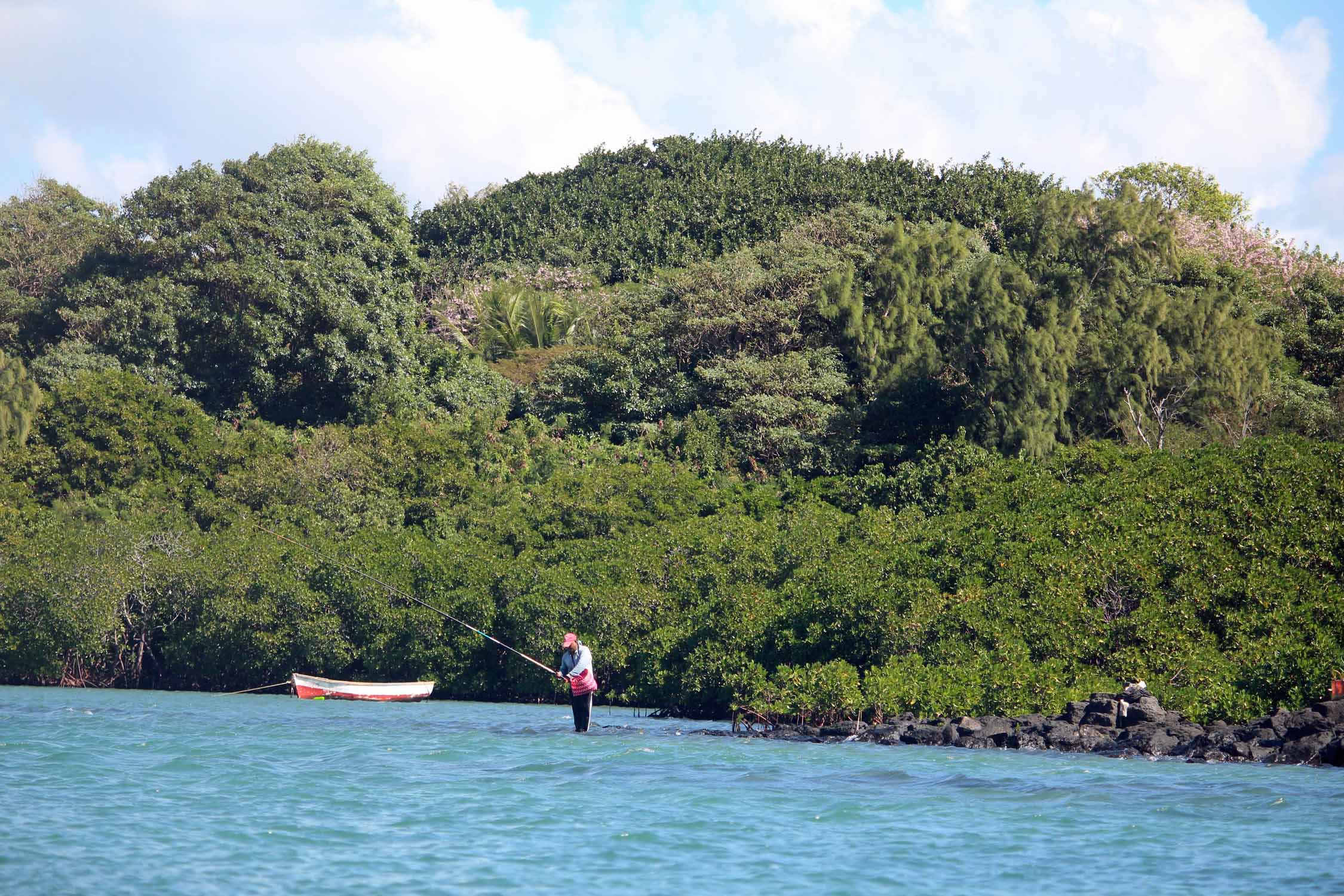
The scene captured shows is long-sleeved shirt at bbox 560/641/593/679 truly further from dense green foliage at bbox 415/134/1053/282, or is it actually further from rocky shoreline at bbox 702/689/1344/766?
dense green foliage at bbox 415/134/1053/282

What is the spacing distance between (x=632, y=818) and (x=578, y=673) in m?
6.50

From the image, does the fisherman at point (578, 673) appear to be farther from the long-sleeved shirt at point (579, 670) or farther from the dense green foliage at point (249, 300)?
the dense green foliage at point (249, 300)

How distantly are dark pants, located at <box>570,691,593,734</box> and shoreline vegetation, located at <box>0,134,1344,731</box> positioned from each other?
3.28 meters

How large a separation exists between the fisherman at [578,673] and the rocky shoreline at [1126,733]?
2.39 m

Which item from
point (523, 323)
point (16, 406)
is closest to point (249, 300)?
point (16, 406)

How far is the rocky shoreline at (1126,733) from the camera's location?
61.4ft

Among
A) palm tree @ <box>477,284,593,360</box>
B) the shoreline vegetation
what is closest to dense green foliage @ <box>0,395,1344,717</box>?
the shoreline vegetation

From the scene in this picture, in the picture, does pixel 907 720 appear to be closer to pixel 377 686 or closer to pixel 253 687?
pixel 377 686

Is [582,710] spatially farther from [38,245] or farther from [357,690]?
[38,245]

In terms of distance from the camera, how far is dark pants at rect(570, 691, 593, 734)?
22047mm

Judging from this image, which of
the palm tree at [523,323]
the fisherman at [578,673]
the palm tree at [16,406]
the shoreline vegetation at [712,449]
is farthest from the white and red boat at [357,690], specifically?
the palm tree at [523,323]

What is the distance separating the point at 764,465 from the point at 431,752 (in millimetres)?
19386

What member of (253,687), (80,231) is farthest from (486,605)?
(80,231)

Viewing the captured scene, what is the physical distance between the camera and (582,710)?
875 inches
